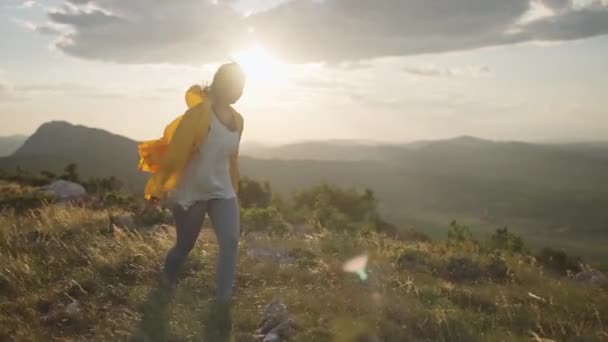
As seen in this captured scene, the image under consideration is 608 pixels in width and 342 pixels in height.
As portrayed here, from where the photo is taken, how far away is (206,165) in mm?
5398

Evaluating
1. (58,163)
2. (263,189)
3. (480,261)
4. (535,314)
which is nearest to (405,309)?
(535,314)

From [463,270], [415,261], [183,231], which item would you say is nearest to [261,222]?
[415,261]

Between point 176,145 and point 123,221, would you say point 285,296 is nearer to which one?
point 176,145

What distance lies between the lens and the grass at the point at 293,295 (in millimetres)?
5027

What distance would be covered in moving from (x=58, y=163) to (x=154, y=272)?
478ft

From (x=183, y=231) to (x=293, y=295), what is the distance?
3.96 ft

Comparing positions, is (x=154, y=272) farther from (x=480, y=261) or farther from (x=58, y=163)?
(x=58, y=163)

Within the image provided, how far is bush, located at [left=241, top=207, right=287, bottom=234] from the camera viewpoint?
11.7 meters

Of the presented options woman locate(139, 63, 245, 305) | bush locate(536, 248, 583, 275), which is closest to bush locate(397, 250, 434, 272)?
woman locate(139, 63, 245, 305)

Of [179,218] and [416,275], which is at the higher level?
[179,218]

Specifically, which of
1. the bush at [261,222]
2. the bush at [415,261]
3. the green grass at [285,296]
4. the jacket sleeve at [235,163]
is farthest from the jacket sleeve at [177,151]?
the bush at [261,222]

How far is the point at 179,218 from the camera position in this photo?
564 cm

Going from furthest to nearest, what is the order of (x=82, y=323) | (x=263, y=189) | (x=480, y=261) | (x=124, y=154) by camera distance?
(x=124, y=154) → (x=263, y=189) → (x=480, y=261) → (x=82, y=323)

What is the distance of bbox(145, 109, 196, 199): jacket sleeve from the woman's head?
12.6 inches
